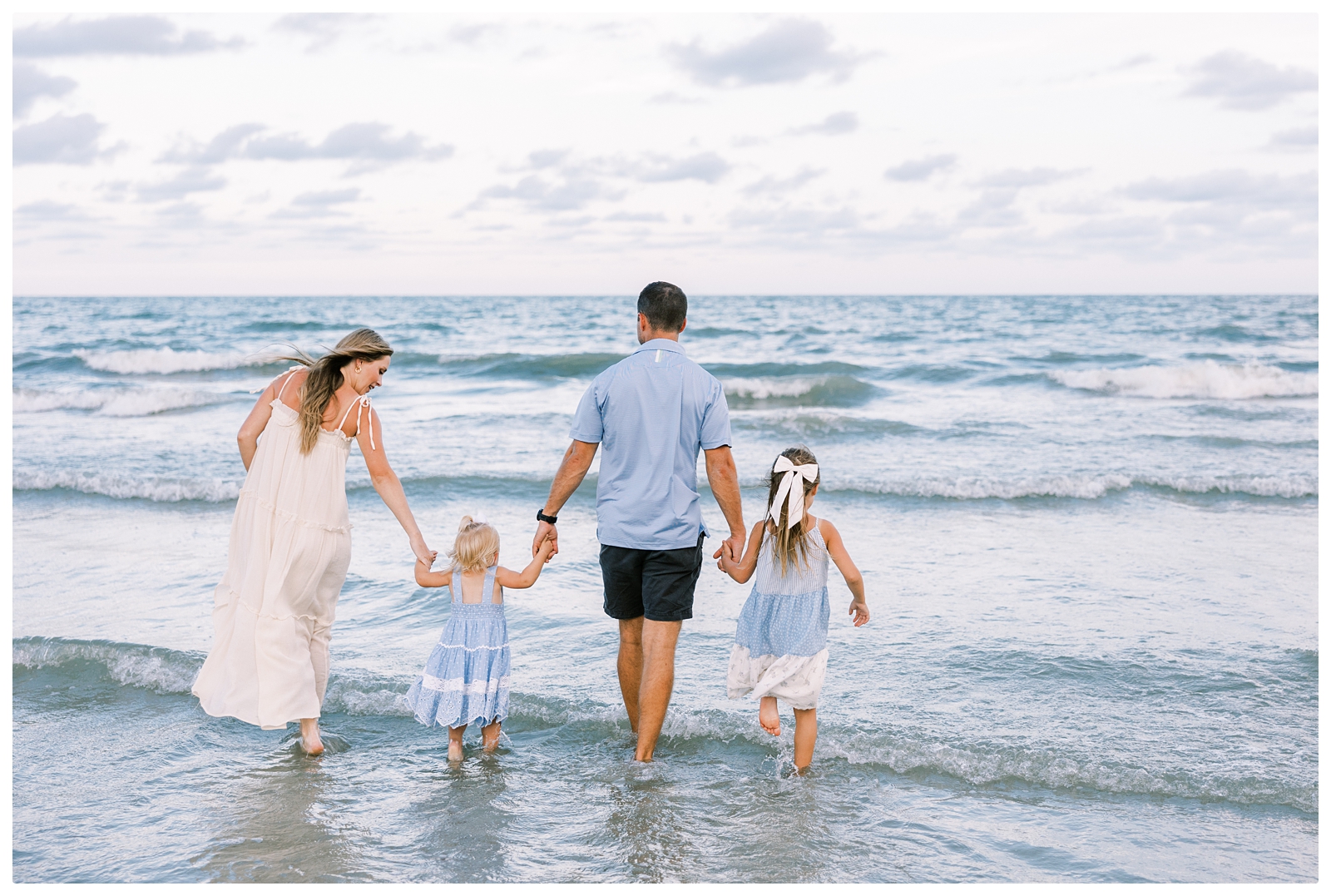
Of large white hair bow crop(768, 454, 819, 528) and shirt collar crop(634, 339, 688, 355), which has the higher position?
shirt collar crop(634, 339, 688, 355)

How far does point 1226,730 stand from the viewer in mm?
4445

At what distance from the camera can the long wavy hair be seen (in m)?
3.97

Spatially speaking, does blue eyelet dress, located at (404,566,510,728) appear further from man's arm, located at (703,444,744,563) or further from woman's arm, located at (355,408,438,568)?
man's arm, located at (703,444,744,563)

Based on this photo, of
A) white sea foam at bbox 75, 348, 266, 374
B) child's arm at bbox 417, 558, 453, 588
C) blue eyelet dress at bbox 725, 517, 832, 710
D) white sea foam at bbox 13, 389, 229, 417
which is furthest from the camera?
white sea foam at bbox 75, 348, 266, 374

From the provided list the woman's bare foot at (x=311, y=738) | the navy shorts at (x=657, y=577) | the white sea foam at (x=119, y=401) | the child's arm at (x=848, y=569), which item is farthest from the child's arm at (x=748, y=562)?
the white sea foam at (x=119, y=401)

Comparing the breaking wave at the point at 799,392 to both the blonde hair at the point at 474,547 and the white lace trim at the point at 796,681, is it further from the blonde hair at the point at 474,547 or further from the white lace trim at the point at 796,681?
the blonde hair at the point at 474,547

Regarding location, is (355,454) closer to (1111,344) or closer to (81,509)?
(81,509)

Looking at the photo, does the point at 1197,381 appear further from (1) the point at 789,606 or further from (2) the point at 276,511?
(2) the point at 276,511

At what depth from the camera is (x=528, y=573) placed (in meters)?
4.09

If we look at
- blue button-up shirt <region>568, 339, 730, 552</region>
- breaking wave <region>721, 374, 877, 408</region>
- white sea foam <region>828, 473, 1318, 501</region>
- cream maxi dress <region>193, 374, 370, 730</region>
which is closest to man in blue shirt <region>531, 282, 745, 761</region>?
blue button-up shirt <region>568, 339, 730, 552</region>

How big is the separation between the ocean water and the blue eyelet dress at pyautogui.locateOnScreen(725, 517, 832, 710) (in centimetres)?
37

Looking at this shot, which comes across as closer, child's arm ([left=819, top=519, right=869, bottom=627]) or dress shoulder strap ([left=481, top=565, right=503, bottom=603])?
child's arm ([left=819, top=519, right=869, bottom=627])

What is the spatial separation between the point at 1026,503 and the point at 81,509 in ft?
28.3

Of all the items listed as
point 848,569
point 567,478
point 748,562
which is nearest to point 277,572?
point 567,478
